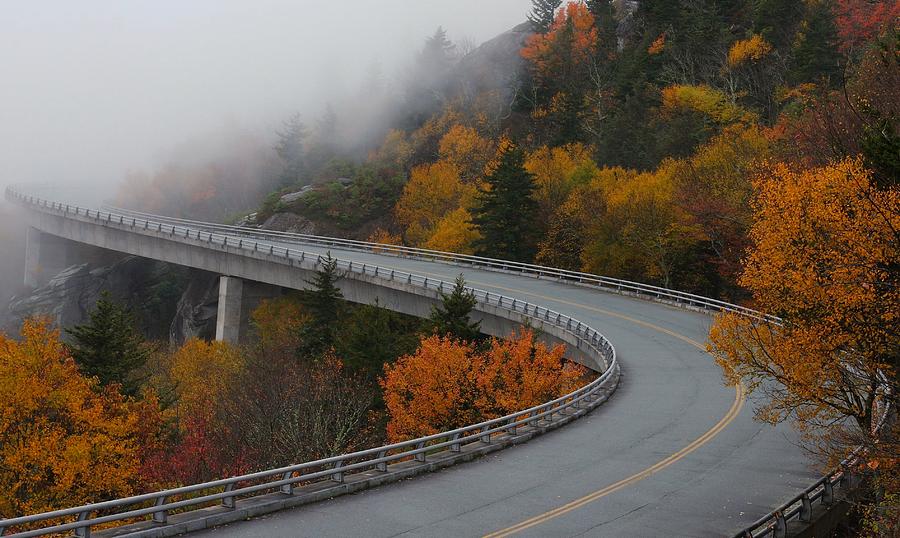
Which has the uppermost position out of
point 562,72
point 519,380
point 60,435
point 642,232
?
point 562,72

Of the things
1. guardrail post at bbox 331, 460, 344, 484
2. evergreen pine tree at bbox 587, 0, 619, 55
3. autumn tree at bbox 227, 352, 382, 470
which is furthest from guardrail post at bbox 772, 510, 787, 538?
evergreen pine tree at bbox 587, 0, 619, 55

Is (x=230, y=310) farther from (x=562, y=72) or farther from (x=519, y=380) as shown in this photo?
(x=562, y=72)

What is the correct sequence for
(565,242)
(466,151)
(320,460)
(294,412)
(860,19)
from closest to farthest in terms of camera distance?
(320,460), (294,412), (565,242), (860,19), (466,151)

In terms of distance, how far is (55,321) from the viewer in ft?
272

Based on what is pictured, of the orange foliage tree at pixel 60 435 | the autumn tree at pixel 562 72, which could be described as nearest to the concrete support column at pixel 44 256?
the autumn tree at pixel 562 72

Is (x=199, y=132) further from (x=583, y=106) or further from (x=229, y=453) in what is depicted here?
(x=229, y=453)

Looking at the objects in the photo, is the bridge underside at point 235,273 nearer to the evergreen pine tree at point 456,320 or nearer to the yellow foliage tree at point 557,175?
the evergreen pine tree at point 456,320

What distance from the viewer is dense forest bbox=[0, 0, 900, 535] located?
19328 mm

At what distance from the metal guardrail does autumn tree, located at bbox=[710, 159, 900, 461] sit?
7.49m

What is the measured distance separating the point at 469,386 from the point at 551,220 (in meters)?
33.8

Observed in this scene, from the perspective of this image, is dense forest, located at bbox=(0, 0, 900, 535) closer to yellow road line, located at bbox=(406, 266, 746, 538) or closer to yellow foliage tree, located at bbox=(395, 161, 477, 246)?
yellow foliage tree, located at bbox=(395, 161, 477, 246)

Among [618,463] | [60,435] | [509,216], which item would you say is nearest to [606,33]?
[509,216]

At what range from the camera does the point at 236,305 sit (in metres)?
66.2

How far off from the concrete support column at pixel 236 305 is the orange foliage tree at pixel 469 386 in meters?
31.8
